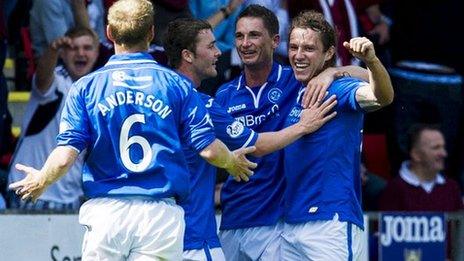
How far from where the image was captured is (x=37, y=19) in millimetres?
11688

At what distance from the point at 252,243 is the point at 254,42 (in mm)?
1118

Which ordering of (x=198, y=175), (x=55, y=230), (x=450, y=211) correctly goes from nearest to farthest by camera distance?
(x=198, y=175)
(x=55, y=230)
(x=450, y=211)

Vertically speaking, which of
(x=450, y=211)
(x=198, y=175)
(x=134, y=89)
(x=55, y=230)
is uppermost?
(x=134, y=89)

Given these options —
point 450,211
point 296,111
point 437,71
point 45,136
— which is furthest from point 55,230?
point 437,71

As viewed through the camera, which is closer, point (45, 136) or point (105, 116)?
point (105, 116)

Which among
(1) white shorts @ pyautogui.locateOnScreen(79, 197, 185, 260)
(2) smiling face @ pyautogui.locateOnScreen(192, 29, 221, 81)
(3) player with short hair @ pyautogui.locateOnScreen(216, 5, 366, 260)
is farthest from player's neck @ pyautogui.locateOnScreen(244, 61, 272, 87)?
(1) white shorts @ pyautogui.locateOnScreen(79, 197, 185, 260)

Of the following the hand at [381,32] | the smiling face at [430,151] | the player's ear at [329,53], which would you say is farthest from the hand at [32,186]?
the hand at [381,32]

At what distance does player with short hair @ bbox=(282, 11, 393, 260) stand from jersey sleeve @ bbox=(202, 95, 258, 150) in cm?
38

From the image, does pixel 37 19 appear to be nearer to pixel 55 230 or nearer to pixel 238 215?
pixel 55 230

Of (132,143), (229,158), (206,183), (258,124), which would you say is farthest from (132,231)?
(258,124)

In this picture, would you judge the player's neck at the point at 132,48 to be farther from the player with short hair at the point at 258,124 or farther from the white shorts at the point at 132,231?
the player with short hair at the point at 258,124

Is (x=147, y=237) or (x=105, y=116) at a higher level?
(x=105, y=116)

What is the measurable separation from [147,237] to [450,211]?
16.1 feet

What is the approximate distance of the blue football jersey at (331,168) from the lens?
8531 millimetres
